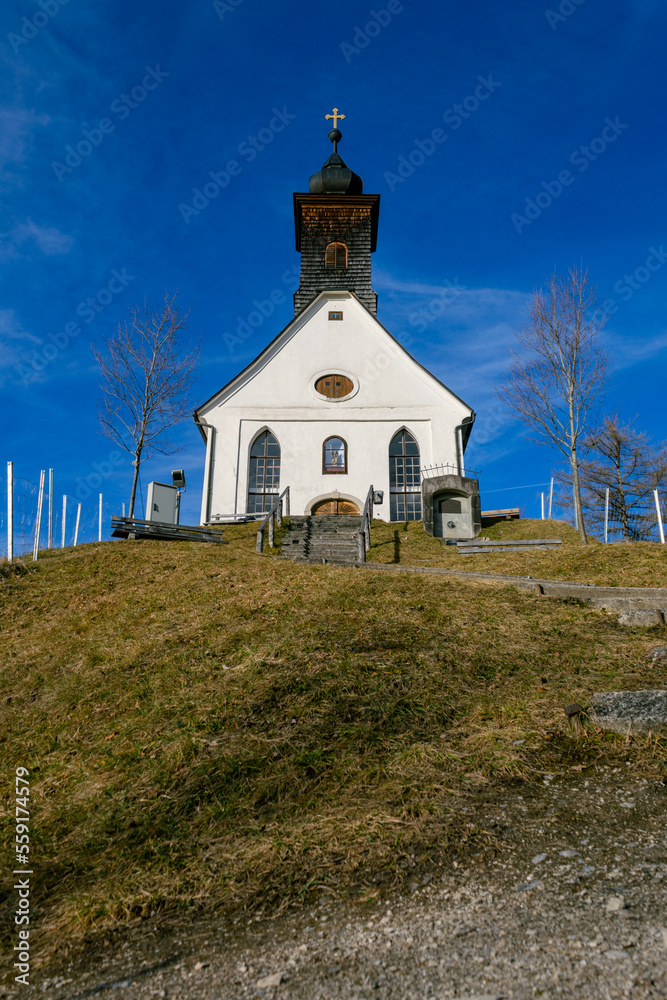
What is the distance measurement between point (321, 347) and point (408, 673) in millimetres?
20154

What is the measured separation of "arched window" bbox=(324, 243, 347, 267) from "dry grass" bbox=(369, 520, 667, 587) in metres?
13.7

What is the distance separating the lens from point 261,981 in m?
2.96

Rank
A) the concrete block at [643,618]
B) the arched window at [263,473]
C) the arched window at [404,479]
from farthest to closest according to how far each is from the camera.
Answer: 1. the arched window at [263,473]
2. the arched window at [404,479]
3. the concrete block at [643,618]

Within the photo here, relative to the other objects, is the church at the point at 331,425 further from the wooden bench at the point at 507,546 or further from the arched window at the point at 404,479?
the wooden bench at the point at 507,546

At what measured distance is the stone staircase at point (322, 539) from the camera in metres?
16.7

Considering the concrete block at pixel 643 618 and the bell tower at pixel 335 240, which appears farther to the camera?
the bell tower at pixel 335 240

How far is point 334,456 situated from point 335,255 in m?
10.4

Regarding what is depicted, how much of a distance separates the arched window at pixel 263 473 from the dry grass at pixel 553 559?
195 inches

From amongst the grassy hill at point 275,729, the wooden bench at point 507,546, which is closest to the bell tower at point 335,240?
the wooden bench at point 507,546

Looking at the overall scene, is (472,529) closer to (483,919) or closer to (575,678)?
(575,678)

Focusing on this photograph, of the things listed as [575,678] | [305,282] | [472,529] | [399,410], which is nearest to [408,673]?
[575,678]

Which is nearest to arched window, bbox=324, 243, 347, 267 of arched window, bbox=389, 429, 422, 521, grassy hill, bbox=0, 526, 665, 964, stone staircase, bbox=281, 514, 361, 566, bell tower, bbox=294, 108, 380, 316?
bell tower, bbox=294, 108, 380, 316

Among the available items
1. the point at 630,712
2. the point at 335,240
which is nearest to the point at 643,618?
the point at 630,712

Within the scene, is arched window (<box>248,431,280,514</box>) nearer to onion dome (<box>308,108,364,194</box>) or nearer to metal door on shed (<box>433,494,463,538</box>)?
metal door on shed (<box>433,494,463,538</box>)
